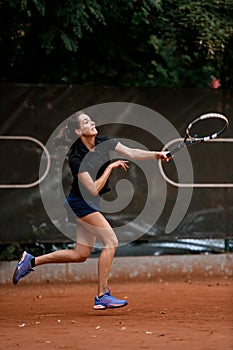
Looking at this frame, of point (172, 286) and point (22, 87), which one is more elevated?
point (22, 87)

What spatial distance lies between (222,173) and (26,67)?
115 inches

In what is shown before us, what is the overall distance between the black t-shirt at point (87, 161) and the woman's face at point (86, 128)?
89 mm

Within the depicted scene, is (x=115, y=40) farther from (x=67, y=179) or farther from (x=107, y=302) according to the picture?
(x=107, y=302)

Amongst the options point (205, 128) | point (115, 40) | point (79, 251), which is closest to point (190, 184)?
point (205, 128)

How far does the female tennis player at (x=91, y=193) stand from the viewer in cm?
845

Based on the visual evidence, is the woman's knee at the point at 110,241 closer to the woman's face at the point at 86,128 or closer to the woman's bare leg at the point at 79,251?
the woman's bare leg at the point at 79,251

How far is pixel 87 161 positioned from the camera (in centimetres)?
860

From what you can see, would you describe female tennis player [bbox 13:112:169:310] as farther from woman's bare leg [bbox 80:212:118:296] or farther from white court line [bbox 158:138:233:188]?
white court line [bbox 158:138:233:188]

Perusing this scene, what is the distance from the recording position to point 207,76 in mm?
13711

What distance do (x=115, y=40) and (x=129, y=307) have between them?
417 cm

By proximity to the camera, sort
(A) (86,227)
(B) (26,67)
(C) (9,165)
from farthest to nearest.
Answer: (B) (26,67) < (C) (9,165) < (A) (86,227)

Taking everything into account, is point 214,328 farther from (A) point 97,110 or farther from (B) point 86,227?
(A) point 97,110

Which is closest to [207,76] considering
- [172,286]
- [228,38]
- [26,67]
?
[228,38]

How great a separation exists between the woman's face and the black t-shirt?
0.09 meters
